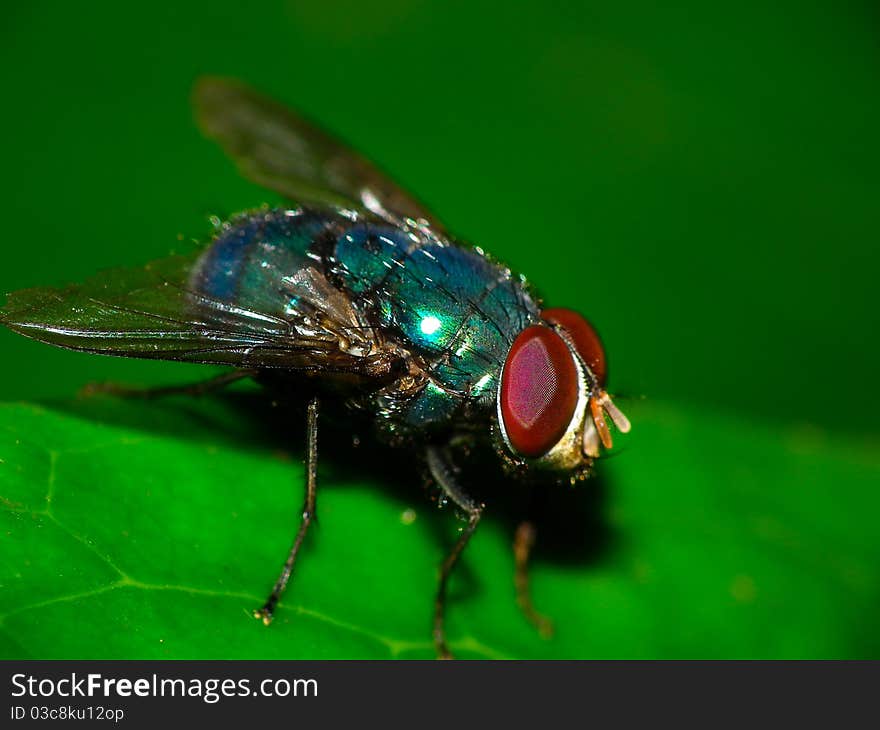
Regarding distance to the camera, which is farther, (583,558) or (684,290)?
(684,290)

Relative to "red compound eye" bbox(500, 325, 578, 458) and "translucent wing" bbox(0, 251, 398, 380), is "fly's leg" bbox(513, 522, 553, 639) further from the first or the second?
"translucent wing" bbox(0, 251, 398, 380)

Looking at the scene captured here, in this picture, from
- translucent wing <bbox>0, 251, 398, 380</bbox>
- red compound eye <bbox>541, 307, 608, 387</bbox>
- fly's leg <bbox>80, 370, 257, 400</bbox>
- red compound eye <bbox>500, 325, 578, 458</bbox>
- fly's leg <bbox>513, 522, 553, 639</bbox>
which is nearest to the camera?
translucent wing <bbox>0, 251, 398, 380</bbox>

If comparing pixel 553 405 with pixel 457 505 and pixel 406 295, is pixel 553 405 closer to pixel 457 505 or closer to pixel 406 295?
pixel 457 505

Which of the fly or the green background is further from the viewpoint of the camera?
the green background

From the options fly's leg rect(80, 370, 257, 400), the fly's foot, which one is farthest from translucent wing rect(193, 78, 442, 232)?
the fly's foot

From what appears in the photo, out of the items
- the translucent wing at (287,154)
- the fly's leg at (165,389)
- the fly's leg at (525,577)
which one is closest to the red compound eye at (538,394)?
the fly's leg at (525,577)
